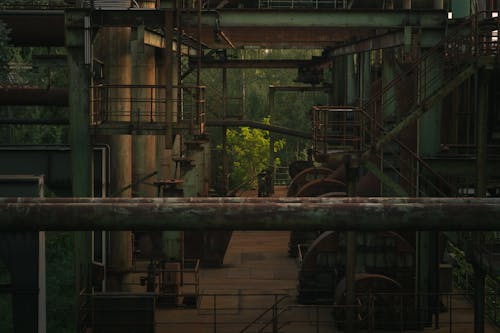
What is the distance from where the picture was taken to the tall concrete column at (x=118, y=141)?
23953 millimetres

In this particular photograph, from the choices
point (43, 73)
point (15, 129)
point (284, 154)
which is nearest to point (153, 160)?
point (15, 129)

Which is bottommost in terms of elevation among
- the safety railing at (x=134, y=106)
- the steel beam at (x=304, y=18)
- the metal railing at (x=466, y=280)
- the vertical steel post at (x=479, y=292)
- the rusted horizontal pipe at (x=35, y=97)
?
the metal railing at (x=466, y=280)

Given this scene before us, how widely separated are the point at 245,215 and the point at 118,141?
2090cm

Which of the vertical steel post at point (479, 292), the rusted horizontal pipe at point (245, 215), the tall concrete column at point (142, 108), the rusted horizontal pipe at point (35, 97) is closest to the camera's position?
the rusted horizontal pipe at point (245, 215)

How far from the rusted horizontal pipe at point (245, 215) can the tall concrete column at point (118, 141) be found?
62.4 ft

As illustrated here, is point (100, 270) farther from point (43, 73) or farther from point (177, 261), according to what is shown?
point (43, 73)

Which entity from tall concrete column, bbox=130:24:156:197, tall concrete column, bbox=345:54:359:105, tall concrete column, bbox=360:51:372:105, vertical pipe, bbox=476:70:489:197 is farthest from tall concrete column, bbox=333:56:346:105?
vertical pipe, bbox=476:70:489:197

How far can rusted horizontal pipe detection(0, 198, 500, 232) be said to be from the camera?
4.41 m

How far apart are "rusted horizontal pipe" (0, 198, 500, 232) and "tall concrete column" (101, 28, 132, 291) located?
62.4ft

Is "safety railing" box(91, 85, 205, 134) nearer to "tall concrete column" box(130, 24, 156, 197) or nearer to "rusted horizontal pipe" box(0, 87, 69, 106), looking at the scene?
"tall concrete column" box(130, 24, 156, 197)

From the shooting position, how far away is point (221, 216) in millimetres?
4430

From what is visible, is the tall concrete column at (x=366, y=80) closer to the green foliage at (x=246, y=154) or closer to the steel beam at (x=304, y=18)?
the steel beam at (x=304, y=18)

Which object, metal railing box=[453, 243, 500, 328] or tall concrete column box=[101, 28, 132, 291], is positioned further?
metal railing box=[453, 243, 500, 328]

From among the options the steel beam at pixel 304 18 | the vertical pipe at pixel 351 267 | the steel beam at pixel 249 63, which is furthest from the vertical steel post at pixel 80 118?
the steel beam at pixel 249 63
